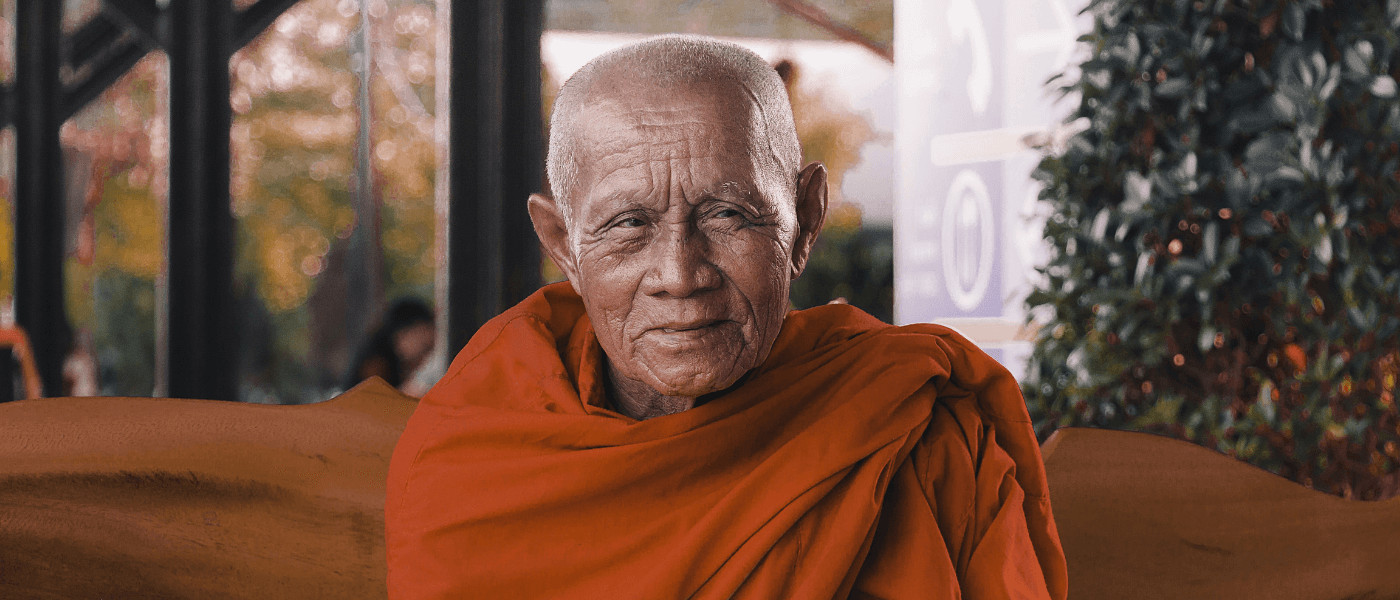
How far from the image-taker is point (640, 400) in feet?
3.75

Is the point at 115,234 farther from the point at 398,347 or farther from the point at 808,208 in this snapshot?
the point at 808,208

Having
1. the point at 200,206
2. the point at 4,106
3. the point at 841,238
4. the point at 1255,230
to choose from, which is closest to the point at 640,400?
the point at 1255,230

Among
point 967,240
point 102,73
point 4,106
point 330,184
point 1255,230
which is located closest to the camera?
point 1255,230

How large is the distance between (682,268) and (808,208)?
0.22 meters

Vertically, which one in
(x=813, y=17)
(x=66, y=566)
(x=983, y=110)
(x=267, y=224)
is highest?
(x=813, y=17)

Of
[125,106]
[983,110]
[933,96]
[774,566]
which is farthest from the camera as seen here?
[125,106]

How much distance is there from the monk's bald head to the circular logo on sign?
284 cm

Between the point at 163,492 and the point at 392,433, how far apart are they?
33 centimetres

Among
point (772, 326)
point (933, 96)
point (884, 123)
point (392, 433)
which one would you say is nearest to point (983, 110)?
point (933, 96)

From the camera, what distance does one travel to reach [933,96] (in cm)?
404

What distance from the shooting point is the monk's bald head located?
3.14 feet

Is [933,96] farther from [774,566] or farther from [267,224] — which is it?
[774,566]

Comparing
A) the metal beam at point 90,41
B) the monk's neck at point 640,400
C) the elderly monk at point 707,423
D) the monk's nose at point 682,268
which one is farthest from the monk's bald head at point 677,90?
the metal beam at point 90,41

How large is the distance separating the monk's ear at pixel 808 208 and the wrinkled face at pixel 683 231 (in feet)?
0.27
